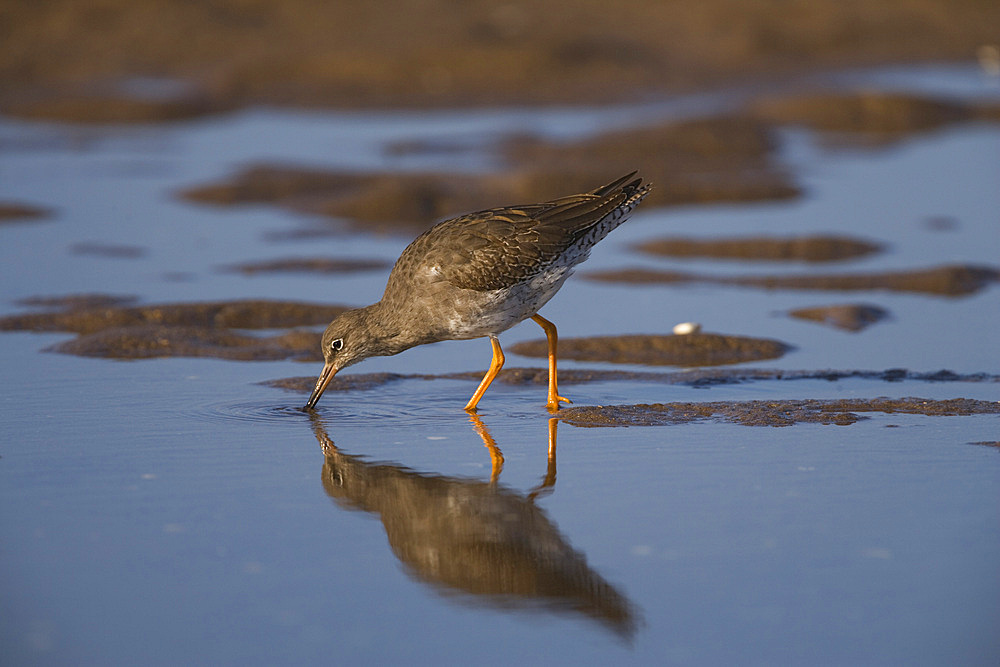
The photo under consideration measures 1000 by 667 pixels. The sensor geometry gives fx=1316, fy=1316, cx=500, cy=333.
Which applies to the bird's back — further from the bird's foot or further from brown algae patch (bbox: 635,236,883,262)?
brown algae patch (bbox: 635,236,883,262)

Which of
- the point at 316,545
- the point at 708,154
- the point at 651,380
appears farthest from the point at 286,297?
the point at 708,154

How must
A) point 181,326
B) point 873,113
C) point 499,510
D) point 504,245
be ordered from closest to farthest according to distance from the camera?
point 499,510, point 504,245, point 181,326, point 873,113

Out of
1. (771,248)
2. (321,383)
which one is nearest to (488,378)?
(321,383)

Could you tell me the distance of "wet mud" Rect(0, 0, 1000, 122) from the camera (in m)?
26.8

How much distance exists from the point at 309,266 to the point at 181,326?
2.88m

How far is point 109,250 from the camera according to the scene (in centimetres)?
1566

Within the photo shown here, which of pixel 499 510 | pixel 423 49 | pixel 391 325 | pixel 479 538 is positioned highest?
pixel 423 49

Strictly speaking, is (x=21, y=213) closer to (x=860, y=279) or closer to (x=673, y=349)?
(x=673, y=349)

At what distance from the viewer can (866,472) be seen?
25.4ft

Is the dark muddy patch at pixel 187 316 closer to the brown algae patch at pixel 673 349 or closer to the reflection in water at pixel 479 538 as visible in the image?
the brown algae patch at pixel 673 349

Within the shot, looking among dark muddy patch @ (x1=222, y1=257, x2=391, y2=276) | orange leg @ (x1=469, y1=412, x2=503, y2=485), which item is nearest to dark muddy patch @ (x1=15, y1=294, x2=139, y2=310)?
dark muddy patch @ (x1=222, y1=257, x2=391, y2=276)

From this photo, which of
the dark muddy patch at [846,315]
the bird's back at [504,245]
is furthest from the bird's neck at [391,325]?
the dark muddy patch at [846,315]

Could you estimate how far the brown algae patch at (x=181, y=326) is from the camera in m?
11.2

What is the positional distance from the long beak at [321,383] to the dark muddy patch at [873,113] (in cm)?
1556
